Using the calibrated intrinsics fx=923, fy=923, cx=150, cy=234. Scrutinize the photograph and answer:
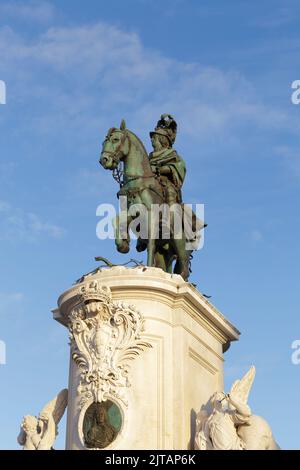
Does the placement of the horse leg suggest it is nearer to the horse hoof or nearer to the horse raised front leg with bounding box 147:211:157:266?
the horse raised front leg with bounding box 147:211:157:266

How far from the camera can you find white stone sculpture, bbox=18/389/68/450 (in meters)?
16.5

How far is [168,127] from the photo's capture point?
20.0m

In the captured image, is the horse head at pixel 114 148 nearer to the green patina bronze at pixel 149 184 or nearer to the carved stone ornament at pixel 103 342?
the green patina bronze at pixel 149 184

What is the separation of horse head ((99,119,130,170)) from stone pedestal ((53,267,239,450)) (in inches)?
100

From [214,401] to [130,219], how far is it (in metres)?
4.25

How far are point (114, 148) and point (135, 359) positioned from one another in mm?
4638

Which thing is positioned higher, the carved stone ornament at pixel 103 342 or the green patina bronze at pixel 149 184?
the green patina bronze at pixel 149 184

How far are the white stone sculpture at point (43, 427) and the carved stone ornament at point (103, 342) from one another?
1.01m

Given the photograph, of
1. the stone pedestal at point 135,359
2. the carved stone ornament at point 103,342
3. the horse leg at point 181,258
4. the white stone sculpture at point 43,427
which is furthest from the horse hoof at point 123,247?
the white stone sculpture at point 43,427

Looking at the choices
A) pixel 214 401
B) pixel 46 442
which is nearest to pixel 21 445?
pixel 46 442

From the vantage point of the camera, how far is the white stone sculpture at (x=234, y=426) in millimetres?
15445

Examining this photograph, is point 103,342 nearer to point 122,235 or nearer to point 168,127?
point 122,235

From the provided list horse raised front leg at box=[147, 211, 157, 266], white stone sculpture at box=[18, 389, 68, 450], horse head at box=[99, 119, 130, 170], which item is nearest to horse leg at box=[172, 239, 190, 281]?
horse raised front leg at box=[147, 211, 157, 266]

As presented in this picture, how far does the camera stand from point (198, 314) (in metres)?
17.5
